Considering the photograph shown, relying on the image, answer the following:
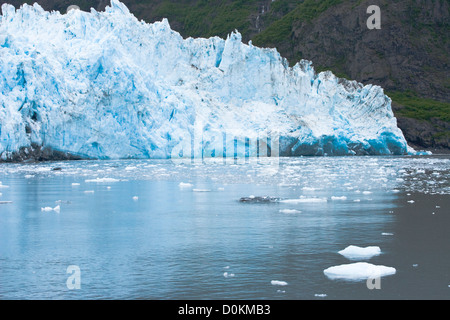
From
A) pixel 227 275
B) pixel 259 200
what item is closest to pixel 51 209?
pixel 259 200

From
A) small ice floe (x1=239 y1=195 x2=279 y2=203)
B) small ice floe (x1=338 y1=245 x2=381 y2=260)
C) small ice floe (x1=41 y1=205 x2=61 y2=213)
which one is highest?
small ice floe (x1=239 y1=195 x2=279 y2=203)

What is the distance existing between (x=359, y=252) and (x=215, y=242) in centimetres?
198

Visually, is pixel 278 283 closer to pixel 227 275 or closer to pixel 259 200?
pixel 227 275

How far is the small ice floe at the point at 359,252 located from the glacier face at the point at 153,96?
2294cm

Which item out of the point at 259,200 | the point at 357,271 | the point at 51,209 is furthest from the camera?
the point at 259,200

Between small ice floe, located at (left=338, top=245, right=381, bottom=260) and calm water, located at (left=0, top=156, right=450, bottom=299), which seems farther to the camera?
small ice floe, located at (left=338, top=245, right=381, bottom=260)

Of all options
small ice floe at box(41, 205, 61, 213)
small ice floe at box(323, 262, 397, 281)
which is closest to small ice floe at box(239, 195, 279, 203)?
small ice floe at box(41, 205, 61, 213)

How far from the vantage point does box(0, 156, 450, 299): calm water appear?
589 cm

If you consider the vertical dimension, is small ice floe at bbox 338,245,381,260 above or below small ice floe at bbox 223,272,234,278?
above

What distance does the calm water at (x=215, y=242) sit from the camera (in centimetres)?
589

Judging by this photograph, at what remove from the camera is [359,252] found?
7184 mm

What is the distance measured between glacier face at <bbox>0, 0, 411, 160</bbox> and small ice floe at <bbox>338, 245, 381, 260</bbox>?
22.9m

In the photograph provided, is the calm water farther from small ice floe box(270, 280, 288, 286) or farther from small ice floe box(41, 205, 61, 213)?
small ice floe box(41, 205, 61, 213)
